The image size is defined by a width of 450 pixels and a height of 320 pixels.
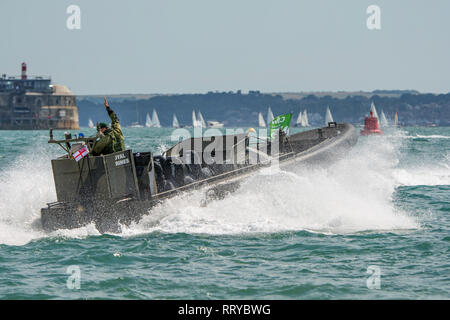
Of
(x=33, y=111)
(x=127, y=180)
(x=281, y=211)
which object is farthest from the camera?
(x=33, y=111)

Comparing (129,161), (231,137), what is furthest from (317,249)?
(231,137)

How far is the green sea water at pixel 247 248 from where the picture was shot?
8.61 m

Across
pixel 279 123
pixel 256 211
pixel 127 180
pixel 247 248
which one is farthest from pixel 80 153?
pixel 279 123

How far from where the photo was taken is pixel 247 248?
1074cm

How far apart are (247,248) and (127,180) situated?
288 cm

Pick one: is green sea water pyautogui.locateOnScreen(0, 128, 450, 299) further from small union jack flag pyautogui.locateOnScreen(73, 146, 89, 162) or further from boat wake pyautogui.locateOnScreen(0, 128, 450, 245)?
small union jack flag pyautogui.locateOnScreen(73, 146, 89, 162)

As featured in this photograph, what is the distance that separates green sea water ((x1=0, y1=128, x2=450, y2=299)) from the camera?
28.2 feet

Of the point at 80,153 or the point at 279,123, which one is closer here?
the point at 80,153

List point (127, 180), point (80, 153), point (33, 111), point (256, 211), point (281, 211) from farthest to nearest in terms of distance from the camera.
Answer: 1. point (33, 111)
2. point (281, 211)
3. point (256, 211)
4. point (127, 180)
5. point (80, 153)

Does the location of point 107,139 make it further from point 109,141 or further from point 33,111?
point 33,111

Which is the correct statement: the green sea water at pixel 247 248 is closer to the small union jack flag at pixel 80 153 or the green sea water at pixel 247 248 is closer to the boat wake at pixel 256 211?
the boat wake at pixel 256 211

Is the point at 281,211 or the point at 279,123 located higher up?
the point at 279,123

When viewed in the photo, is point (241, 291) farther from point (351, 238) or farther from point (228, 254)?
point (351, 238)

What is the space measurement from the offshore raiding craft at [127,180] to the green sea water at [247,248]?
0.72 feet
